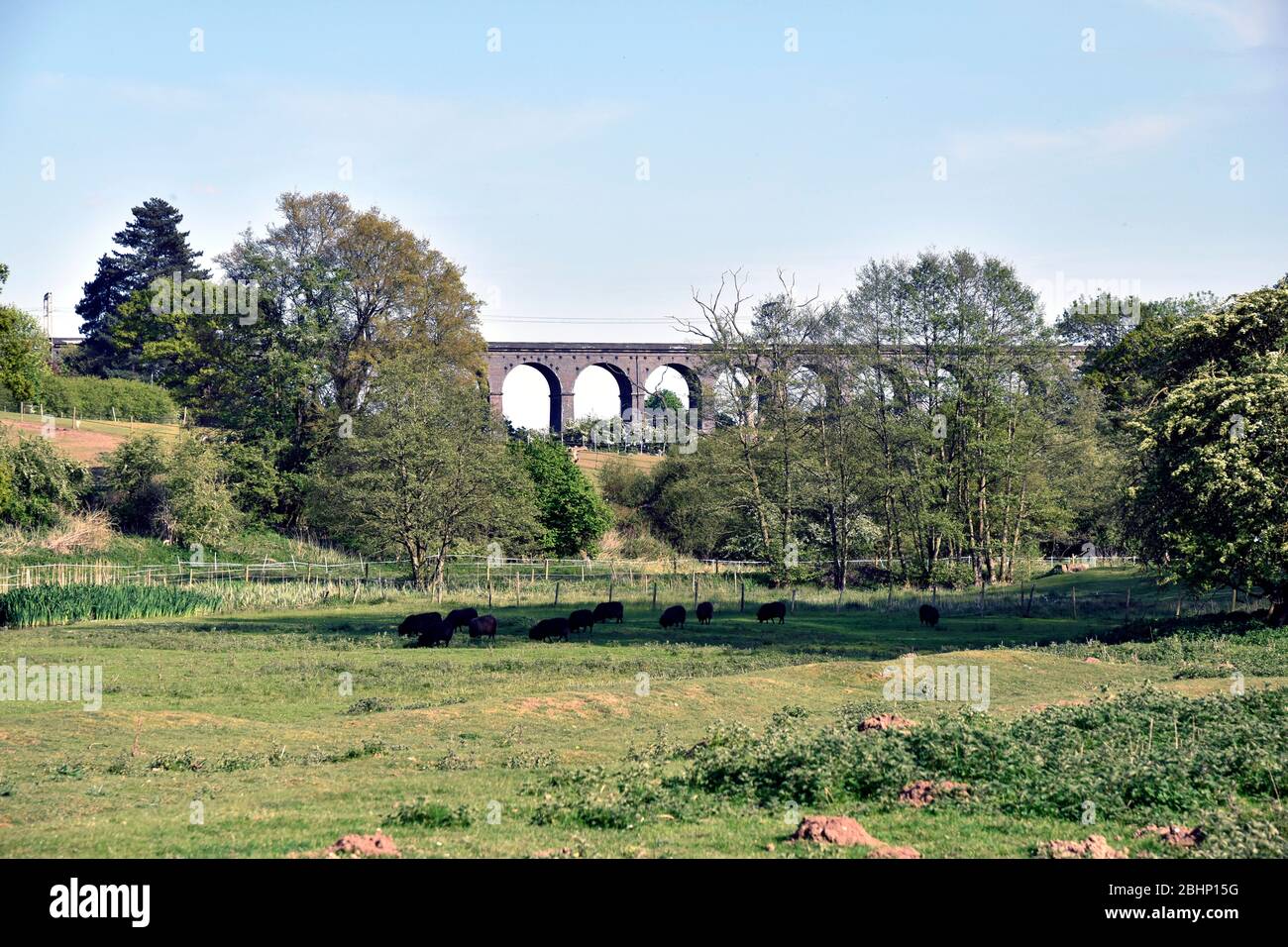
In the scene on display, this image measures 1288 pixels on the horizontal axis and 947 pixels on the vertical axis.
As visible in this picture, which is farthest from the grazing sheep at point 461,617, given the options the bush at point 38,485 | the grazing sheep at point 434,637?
the bush at point 38,485

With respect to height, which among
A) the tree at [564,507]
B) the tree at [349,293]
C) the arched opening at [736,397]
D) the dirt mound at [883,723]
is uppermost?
the tree at [349,293]

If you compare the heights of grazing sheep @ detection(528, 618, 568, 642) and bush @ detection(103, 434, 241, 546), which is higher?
bush @ detection(103, 434, 241, 546)

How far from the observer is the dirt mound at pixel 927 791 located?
550 inches

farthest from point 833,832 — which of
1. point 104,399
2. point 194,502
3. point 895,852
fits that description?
point 104,399

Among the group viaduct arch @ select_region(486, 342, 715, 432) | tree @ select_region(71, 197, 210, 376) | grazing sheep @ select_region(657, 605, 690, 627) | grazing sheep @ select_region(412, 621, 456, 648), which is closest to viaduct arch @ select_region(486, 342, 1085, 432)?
viaduct arch @ select_region(486, 342, 715, 432)

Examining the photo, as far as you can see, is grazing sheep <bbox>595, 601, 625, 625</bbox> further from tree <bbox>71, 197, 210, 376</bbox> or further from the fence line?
tree <bbox>71, 197, 210, 376</bbox>

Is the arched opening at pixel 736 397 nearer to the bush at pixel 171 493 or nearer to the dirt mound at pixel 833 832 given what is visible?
the bush at pixel 171 493

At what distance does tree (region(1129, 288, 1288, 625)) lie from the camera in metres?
33.3

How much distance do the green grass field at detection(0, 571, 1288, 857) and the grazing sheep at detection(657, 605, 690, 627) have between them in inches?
39.3

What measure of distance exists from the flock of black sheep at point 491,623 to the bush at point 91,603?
1216 centimetres

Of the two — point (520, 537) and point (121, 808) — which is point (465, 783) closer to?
point (121, 808)

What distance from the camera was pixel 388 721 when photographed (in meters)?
22.3

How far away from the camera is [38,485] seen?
196 ft
